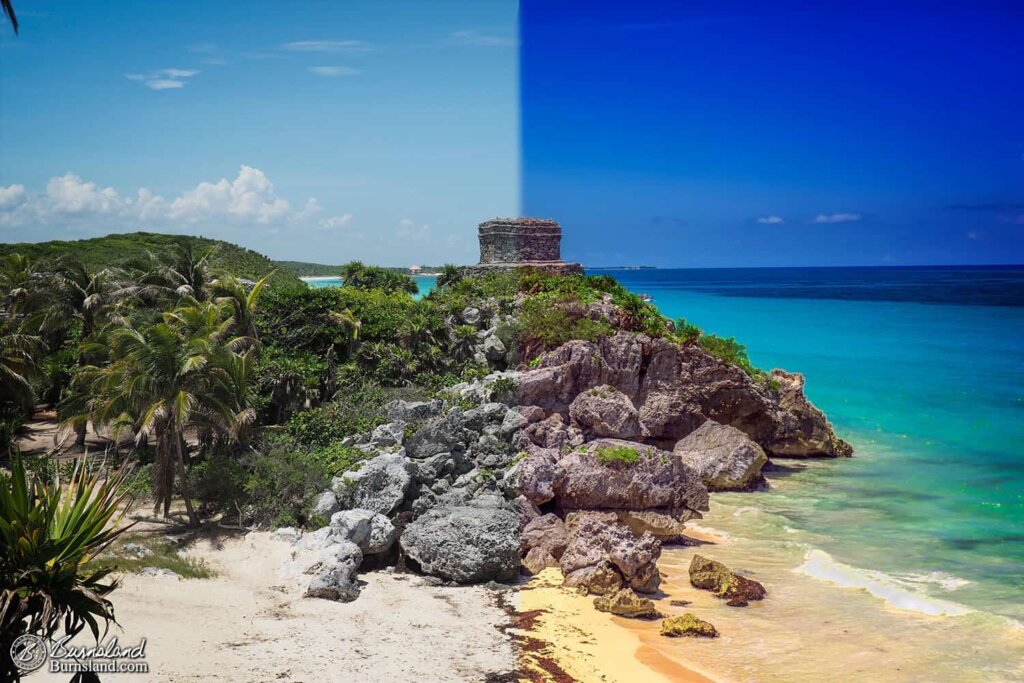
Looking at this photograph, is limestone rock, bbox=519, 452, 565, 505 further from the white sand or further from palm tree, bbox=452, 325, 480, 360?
palm tree, bbox=452, 325, 480, 360

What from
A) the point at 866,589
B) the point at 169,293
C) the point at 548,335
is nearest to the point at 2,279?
the point at 169,293

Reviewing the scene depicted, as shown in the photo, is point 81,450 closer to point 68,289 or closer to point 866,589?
point 68,289

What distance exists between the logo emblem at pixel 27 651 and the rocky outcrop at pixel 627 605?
840cm

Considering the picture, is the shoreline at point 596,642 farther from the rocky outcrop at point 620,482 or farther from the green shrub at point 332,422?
the green shrub at point 332,422

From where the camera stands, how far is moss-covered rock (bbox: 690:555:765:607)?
1338 centimetres

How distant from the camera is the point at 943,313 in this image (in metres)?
79.2

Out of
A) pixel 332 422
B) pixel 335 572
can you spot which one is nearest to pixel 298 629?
pixel 335 572

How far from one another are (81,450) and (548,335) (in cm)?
1296

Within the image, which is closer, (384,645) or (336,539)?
(384,645)

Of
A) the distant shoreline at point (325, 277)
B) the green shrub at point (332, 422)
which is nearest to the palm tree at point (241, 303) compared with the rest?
the green shrub at point (332, 422)

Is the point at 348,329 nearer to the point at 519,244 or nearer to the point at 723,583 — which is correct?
the point at 519,244

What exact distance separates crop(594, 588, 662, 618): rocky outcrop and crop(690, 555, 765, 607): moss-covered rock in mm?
1337

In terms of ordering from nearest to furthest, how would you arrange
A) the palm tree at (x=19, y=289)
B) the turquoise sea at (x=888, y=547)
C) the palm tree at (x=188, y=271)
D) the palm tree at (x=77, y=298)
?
the turquoise sea at (x=888, y=547), the palm tree at (x=188, y=271), the palm tree at (x=19, y=289), the palm tree at (x=77, y=298)

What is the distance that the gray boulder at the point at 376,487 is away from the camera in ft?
50.0
